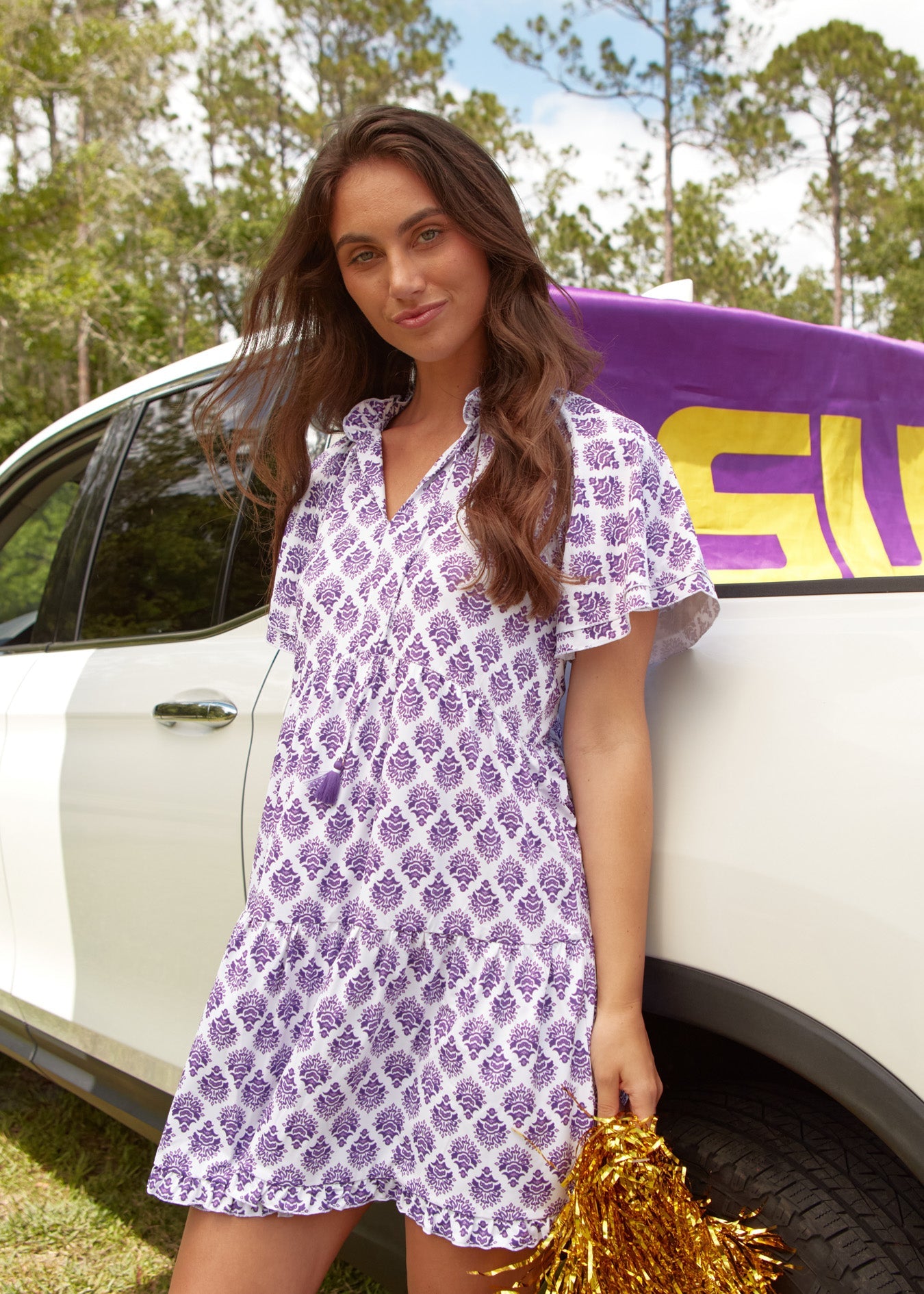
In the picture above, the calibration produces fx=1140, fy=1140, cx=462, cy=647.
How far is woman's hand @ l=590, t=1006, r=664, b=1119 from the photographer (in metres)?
1.33

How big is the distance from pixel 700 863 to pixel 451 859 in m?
0.30

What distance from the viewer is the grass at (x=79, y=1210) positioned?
2.33 metres

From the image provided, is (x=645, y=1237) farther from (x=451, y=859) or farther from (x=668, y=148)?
(x=668, y=148)

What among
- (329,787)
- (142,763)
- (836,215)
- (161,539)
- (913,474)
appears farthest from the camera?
(836,215)

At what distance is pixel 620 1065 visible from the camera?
1.33m

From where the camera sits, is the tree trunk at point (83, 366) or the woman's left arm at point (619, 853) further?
the tree trunk at point (83, 366)

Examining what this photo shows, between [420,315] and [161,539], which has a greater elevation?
[420,315]

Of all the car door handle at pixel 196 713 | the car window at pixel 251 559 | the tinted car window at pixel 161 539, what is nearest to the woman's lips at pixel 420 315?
the car window at pixel 251 559

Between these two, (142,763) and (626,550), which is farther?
(142,763)

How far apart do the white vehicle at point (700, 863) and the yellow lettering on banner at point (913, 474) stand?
900 millimetres

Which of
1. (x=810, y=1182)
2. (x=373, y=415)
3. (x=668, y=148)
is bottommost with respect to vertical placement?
(x=810, y=1182)

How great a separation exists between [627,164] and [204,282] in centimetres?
909

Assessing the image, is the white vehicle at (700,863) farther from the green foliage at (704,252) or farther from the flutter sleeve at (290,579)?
the green foliage at (704,252)

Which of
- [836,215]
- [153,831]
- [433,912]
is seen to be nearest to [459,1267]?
[433,912]
